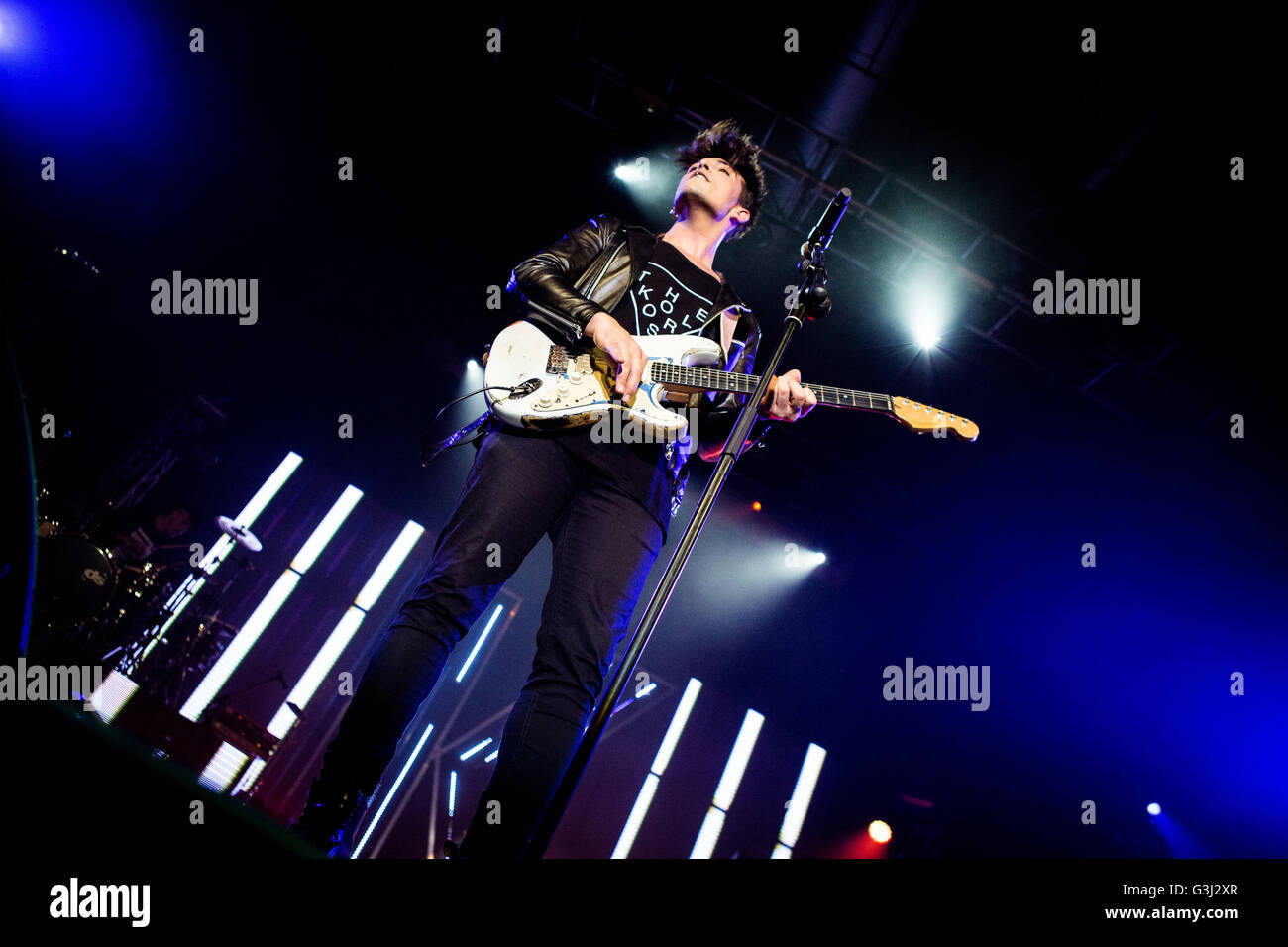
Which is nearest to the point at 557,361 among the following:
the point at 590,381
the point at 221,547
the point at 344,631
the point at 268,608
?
the point at 590,381

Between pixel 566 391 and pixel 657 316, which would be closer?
pixel 566 391

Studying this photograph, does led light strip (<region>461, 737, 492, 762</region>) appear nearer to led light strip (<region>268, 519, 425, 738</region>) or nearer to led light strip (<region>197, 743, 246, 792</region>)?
led light strip (<region>268, 519, 425, 738</region>)

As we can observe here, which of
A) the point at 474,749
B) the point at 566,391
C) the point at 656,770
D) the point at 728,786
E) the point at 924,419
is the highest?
the point at 728,786

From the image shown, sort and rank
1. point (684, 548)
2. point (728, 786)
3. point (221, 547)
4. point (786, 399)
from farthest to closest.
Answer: point (728, 786) < point (221, 547) < point (786, 399) < point (684, 548)

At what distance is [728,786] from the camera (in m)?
8.79

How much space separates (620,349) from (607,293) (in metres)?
0.63

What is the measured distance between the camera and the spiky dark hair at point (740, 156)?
10.5 ft

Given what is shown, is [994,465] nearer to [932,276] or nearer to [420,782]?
[932,276]

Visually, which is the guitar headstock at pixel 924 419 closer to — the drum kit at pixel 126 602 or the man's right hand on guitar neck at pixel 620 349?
the man's right hand on guitar neck at pixel 620 349

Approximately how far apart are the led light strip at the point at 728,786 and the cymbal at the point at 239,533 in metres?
6.39

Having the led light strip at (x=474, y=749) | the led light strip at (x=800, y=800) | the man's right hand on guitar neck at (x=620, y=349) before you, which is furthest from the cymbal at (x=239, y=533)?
the led light strip at (x=800, y=800)

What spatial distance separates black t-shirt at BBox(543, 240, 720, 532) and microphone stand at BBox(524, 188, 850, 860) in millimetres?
490

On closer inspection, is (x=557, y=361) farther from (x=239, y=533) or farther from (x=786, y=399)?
(x=239, y=533)

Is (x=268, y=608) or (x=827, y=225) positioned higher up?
(x=827, y=225)
